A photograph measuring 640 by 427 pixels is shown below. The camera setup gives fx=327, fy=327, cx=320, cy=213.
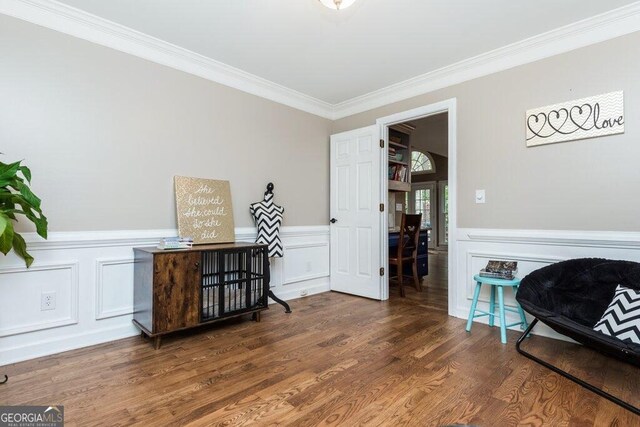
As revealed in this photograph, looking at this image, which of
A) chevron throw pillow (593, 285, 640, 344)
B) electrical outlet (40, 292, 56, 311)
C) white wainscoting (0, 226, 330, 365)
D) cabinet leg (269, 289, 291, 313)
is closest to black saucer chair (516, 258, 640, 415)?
chevron throw pillow (593, 285, 640, 344)

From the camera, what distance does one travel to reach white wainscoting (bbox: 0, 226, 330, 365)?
2139 millimetres

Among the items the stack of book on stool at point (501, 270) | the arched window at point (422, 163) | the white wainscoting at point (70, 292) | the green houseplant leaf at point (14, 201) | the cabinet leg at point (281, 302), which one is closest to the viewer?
the green houseplant leaf at point (14, 201)

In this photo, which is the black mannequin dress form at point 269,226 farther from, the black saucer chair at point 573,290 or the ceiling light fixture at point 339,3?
the black saucer chair at point 573,290

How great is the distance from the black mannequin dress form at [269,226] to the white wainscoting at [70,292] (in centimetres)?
81

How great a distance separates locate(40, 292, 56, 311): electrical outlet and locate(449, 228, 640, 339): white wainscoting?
3.27 meters

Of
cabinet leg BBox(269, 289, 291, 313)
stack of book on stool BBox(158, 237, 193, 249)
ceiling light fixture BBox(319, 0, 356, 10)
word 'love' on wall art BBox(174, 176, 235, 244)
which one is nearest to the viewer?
ceiling light fixture BBox(319, 0, 356, 10)

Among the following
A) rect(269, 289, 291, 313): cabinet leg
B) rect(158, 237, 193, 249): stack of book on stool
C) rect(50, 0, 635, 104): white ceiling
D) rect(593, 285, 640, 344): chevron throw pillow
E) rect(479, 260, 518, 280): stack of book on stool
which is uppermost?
rect(50, 0, 635, 104): white ceiling

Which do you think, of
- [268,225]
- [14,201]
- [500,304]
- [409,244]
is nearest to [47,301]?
[14,201]

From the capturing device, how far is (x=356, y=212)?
12.9 ft

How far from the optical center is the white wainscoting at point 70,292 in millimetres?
2139

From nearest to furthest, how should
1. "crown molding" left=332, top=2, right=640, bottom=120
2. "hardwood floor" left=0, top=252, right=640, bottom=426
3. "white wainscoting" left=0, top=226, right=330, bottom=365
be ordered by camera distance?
"hardwood floor" left=0, top=252, right=640, bottom=426, "white wainscoting" left=0, top=226, right=330, bottom=365, "crown molding" left=332, top=2, right=640, bottom=120

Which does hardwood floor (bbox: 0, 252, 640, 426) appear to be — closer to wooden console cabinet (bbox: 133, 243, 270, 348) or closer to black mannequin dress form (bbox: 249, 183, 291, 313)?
wooden console cabinet (bbox: 133, 243, 270, 348)

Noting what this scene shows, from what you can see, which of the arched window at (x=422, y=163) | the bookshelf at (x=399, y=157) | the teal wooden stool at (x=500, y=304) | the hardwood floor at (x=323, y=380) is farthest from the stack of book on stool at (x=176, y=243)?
the arched window at (x=422, y=163)

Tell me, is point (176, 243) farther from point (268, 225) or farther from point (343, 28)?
point (343, 28)
